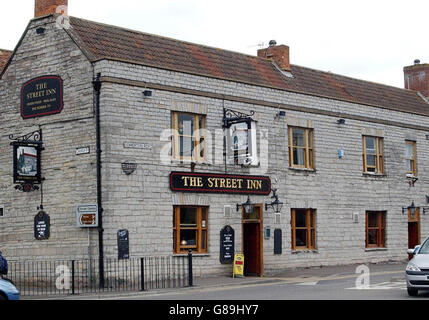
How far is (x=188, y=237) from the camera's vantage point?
26938 millimetres

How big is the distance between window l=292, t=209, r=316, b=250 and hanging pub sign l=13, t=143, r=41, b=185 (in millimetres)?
10224

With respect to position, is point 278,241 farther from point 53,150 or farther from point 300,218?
point 53,150

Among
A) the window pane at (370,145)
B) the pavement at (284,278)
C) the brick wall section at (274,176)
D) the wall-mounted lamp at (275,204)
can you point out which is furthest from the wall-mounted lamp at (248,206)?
the window pane at (370,145)

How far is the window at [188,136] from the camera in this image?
26.7 m

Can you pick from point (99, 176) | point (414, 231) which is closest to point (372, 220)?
point (414, 231)

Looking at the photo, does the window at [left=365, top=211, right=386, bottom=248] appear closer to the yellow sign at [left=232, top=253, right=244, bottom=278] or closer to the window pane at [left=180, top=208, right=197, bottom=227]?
the yellow sign at [left=232, top=253, right=244, bottom=278]

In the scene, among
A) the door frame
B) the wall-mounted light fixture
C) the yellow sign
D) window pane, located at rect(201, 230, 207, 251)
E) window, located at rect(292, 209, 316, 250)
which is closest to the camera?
the wall-mounted light fixture

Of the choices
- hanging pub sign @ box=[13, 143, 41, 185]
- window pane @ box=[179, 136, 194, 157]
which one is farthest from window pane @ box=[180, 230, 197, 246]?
hanging pub sign @ box=[13, 143, 41, 185]

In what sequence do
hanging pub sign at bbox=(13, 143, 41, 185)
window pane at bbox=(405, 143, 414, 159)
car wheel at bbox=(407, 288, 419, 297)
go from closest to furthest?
1. car wheel at bbox=(407, 288, 419, 297)
2. hanging pub sign at bbox=(13, 143, 41, 185)
3. window pane at bbox=(405, 143, 414, 159)

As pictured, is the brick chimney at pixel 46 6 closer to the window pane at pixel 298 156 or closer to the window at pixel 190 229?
the window at pixel 190 229

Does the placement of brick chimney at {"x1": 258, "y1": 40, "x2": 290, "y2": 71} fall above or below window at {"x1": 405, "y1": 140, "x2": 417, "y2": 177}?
above

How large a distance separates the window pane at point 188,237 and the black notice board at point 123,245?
2585 mm

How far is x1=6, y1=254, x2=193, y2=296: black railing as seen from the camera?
2367cm

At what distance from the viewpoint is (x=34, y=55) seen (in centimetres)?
2731
